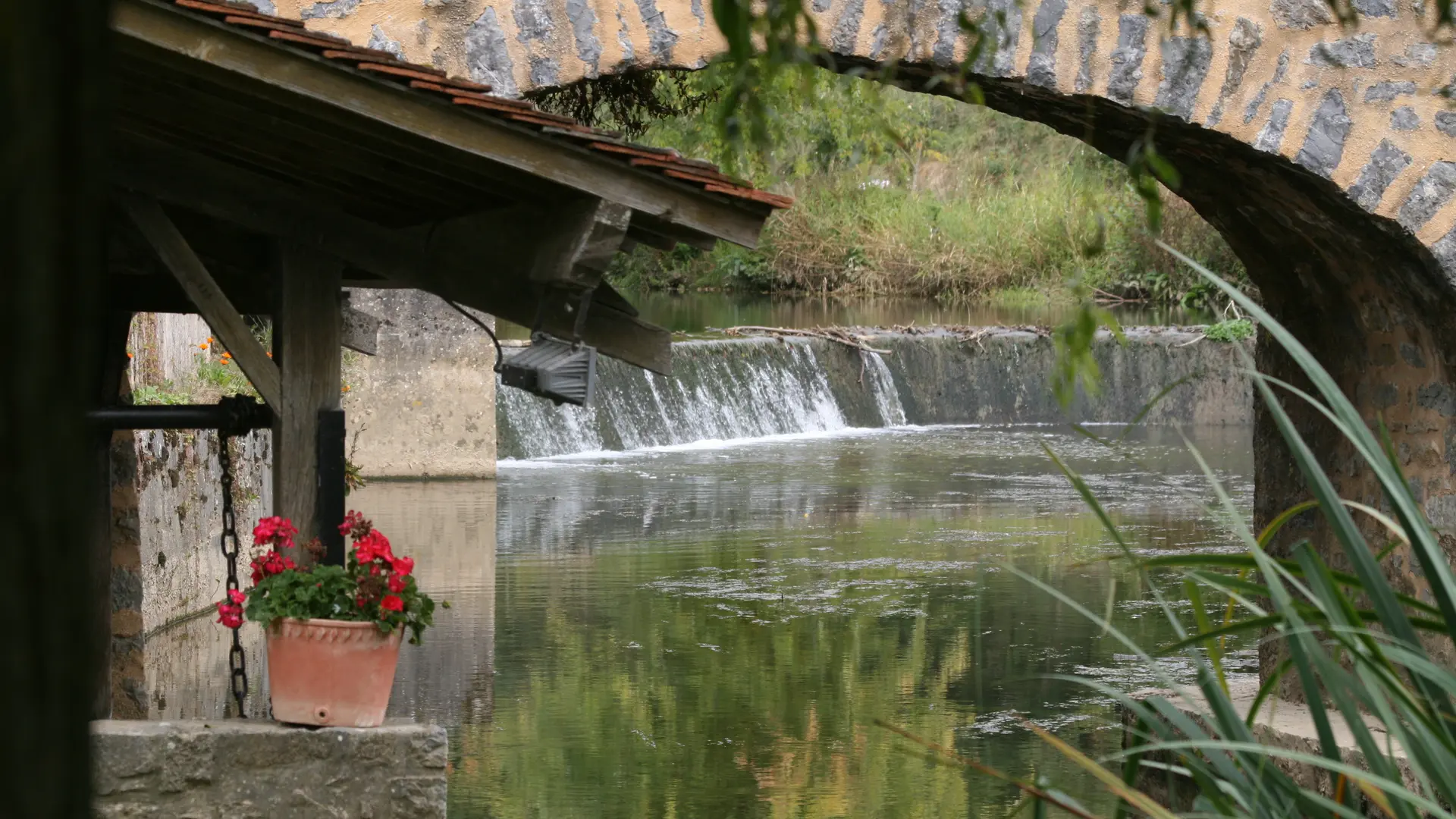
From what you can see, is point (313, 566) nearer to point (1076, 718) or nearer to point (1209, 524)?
point (1076, 718)

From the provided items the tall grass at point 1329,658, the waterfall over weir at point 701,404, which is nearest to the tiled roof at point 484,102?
the tall grass at point 1329,658

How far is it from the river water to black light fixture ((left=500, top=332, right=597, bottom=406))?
983mm

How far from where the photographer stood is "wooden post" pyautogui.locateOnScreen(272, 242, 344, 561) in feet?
12.0

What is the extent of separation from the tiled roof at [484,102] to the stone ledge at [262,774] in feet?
3.98

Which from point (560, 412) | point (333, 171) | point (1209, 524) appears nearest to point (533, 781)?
point (333, 171)

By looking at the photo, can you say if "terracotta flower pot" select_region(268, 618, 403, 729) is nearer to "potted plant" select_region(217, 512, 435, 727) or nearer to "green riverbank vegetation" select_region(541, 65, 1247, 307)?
"potted plant" select_region(217, 512, 435, 727)

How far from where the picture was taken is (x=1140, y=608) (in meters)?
8.35

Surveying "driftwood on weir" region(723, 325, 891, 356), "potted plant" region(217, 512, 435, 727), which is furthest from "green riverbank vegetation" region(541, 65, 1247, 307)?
"potted plant" region(217, 512, 435, 727)

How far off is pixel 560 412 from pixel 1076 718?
28.3ft

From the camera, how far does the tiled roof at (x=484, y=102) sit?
3049mm

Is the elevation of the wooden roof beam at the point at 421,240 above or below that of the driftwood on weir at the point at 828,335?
below

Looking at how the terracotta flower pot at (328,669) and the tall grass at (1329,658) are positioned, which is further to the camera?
the terracotta flower pot at (328,669)

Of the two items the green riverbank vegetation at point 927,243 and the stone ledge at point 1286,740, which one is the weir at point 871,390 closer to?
the green riverbank vegetation at point 927,243

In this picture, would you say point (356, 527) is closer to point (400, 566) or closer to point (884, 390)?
point (400, 566)
